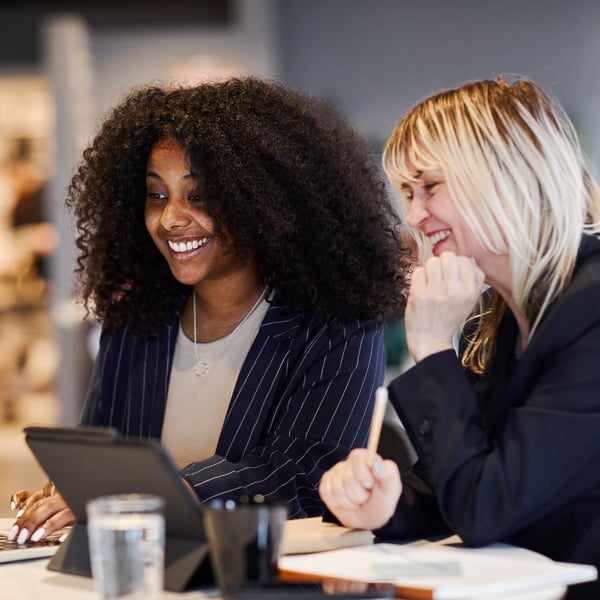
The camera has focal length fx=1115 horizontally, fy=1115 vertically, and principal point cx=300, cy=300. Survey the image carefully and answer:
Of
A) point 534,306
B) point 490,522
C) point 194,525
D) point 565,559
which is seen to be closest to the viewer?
point 194,525

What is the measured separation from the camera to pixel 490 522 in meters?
1.46

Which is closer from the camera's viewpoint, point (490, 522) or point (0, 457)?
point (490, 522)

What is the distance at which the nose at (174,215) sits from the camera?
7.48 feet

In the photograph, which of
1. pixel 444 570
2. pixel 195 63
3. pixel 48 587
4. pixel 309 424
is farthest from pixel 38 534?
pixel 195 63

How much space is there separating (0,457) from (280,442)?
5363 mm

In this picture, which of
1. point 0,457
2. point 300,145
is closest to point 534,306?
point 300,145

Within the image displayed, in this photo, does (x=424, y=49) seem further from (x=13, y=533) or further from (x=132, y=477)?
(x=132, y=477)

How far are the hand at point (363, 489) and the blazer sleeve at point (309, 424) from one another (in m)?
0.44

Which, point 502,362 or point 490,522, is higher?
point 502,362

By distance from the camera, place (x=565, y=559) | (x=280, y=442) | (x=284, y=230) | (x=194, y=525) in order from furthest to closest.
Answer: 1. (x=284, y=230)
2. (x=280, y=442)
3. (x=565, y=559)
4. (x=194, y=525)

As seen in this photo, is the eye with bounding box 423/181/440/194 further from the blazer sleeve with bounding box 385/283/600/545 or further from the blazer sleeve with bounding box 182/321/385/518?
the blazer sleeve with bounding box 182/321/385/518

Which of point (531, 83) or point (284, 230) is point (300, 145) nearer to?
point (284, 230)

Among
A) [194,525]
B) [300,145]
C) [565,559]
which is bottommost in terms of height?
[565,559]

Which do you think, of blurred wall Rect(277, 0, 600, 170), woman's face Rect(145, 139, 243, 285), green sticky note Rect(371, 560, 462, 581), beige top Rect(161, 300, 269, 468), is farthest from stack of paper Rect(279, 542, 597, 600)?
blurred wall Rect(277, 0, 600, 170)
